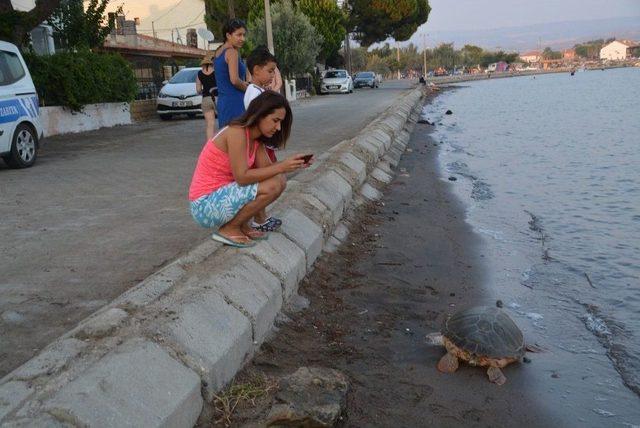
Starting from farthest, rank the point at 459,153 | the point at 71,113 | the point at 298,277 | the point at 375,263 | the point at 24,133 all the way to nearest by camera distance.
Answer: the point at 459,153, the point at 71,113, the point at 24,133, the point at 375,263, the point at 298,277

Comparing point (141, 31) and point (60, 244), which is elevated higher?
point (141, 31)

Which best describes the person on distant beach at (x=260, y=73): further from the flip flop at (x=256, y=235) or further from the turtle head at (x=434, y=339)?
the turtle head at (x=434, y=339)

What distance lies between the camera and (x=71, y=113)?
16.9 m

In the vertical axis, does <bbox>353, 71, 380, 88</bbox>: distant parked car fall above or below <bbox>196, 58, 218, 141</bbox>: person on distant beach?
below

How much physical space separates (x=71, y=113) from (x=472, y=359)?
14819mm

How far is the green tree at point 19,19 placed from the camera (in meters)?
15.4

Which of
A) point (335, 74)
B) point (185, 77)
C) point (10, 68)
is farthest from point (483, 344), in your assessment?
point (335, 74)

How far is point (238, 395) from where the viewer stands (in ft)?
12.0

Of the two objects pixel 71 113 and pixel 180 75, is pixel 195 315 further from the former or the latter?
pixel 180 75

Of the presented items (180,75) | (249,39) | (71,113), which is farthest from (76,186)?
(249,39)

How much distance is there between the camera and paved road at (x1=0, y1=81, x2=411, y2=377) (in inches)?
166

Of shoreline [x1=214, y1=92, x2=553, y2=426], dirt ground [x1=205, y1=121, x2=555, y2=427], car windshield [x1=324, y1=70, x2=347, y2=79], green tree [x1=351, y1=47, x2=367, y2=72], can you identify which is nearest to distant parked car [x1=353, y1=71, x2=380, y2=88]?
car windshield [x1=324, y1=70, x2=347, y2=79]

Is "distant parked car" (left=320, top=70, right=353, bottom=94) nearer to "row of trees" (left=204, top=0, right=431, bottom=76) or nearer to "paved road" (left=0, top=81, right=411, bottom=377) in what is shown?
"row of trees" (left=204, top=0, right=431, bottom=76)

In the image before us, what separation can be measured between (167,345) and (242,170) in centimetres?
161
